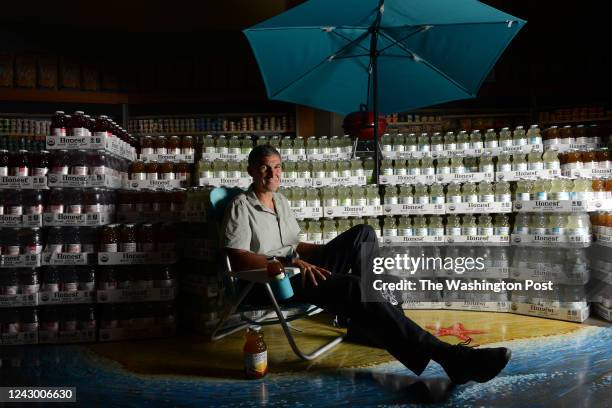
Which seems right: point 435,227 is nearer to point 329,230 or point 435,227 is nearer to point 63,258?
point 329,230

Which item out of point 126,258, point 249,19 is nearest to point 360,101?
point 126,258

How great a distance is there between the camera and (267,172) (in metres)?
2.63

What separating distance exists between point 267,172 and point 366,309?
3.36 feet

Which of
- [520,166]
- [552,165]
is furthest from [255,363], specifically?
[552,165]

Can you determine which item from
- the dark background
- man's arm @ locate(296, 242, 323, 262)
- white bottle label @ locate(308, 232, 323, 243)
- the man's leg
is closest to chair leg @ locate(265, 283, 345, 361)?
the man's leg

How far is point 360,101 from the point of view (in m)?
4.04

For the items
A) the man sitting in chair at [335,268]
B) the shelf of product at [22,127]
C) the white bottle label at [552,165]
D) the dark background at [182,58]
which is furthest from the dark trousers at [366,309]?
the shelf of product at [22,127]

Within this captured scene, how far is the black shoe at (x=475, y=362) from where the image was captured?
77.3 inches

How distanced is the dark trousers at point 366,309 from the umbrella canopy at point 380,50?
142 centimetres

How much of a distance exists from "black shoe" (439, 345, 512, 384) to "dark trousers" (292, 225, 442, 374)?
9 cm

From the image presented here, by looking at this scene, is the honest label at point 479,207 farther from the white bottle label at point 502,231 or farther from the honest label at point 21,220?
the honest label at point 21,220

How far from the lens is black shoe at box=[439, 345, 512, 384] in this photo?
6.44 ft

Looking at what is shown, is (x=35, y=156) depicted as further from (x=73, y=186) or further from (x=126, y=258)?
(x=126, y=258)

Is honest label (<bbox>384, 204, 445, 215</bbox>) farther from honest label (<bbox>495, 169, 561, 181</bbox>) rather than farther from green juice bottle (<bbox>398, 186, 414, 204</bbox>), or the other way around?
honest label (<bbox>495, 169, 561, 181</bbox>)
